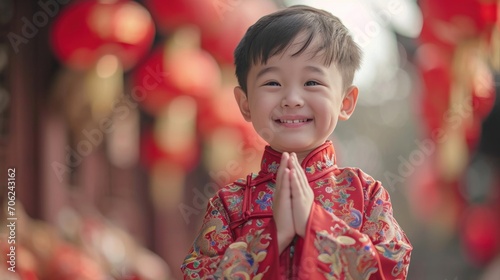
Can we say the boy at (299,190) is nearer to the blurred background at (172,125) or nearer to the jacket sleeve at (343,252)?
the jacket sleeve at (343,252)

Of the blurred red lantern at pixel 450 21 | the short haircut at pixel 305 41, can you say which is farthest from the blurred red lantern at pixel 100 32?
the short haircut at pixel 305 41

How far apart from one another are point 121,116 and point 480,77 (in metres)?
1.15

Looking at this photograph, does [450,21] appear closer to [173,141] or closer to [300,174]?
[173,141]

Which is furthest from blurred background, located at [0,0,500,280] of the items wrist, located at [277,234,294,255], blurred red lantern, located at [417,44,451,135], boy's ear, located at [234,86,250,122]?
wrist, located at [277,234,294,255]

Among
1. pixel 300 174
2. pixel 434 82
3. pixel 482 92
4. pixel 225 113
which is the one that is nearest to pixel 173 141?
pixel 225 113

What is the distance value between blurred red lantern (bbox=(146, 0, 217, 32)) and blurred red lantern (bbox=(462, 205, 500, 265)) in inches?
45.5

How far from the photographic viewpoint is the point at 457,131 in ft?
8.39

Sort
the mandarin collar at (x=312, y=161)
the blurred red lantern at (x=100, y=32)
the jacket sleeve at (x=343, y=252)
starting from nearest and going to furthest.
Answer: the jacket sleeve at (x=343, y=252) < the mandarin collar at (x=312, y=161) < the blurred red lantern at (x=100, y=32)

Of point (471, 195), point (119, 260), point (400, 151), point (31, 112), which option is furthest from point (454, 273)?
point (31, 112)

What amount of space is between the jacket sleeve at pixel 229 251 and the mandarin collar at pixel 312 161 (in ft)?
0.34

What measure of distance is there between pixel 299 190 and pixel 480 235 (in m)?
1.67

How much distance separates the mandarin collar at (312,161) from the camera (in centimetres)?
130

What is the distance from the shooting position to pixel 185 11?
220cm

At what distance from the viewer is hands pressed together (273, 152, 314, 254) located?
1186 millimetres
